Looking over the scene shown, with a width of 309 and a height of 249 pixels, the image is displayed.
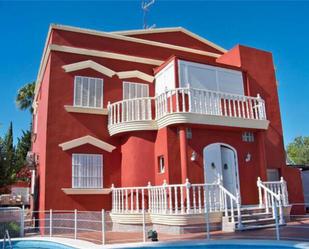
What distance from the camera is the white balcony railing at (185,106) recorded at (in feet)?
40.1

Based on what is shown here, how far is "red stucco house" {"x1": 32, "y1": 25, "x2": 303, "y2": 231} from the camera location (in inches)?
462

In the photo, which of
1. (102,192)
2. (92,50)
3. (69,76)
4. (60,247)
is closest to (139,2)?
(92,50)

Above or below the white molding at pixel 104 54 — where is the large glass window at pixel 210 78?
below

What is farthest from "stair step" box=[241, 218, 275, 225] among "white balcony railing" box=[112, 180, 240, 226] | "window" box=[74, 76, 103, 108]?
"window" box=[74, 76, 103, 108]

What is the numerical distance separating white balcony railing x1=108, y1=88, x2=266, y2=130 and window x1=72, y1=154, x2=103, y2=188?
5.67ft

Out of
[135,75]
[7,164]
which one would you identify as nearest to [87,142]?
[7,164]

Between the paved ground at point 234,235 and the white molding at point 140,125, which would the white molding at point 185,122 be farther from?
the paved ground at point 234,235

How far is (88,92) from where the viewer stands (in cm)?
1374

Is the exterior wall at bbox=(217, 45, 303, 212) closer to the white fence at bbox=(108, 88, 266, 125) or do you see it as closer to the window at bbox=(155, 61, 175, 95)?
the white fence at bbox=(108, 88, 266, 125)

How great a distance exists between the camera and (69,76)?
13562mm

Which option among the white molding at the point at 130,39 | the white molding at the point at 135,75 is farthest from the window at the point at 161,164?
the white molding at the point at 130,39

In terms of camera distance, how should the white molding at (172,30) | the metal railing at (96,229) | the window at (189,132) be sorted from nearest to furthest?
the metal railing at (96,229) → the window at (189,132) → the white molding at (172,30)

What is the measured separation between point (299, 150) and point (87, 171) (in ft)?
164

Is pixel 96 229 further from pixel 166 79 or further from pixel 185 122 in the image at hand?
pixel 166 79
